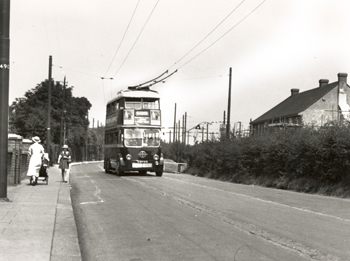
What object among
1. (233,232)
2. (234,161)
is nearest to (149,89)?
(234,161)

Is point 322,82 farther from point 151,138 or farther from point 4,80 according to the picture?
point 4,80

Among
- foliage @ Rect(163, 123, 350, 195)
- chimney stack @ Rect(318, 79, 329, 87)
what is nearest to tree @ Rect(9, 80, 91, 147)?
chimney stack @ Rect(318, 79, 329, 87)

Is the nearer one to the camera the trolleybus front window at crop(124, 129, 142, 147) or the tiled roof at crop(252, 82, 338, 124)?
the trolleybus front window at crop(124, 129, 142, 147)

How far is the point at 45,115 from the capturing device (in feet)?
215

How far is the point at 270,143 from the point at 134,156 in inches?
319

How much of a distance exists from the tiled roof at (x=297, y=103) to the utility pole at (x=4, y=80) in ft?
152

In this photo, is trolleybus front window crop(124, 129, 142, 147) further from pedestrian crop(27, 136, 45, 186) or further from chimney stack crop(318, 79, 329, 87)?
chimney stack crop(318, 79, 329, 87)

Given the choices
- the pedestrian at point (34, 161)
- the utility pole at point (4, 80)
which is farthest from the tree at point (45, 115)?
the utility pole at point (4, 80)

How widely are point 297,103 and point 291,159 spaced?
3878 centimetres

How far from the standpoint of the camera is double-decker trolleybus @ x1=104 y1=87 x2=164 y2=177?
29.9 metres

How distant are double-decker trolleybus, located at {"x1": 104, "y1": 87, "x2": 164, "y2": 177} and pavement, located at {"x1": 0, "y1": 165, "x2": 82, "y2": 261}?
16240mm

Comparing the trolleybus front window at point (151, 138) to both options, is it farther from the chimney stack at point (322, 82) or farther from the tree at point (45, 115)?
the chimney stack at point (322, 82)

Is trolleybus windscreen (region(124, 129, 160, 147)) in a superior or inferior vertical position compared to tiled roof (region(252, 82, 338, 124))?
inferior

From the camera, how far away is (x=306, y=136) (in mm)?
22609
